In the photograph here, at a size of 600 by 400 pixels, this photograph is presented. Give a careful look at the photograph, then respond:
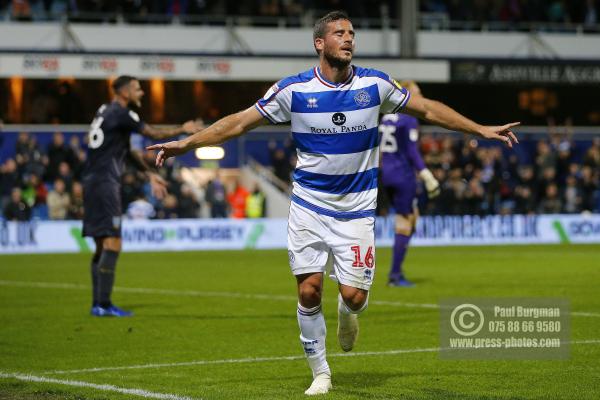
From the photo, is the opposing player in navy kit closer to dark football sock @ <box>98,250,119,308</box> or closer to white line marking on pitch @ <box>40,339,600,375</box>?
dark football sock @ <box>98,250,119,308</box>

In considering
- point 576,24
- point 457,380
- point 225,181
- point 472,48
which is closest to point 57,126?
point 225,181

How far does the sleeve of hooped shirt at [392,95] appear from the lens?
7805 mm

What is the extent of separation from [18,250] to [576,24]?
18.8 metres

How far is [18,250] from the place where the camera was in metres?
26.8

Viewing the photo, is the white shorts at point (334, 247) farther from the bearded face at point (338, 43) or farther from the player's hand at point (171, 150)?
the bearded face at point (338, 43)

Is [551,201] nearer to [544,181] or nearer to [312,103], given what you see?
[544,181]

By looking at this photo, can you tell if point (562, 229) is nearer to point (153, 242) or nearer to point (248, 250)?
point (248, 250)

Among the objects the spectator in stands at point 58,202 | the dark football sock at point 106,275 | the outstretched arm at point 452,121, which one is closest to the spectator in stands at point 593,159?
the spectator in stands at point 58,202

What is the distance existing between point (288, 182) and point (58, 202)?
689 cm

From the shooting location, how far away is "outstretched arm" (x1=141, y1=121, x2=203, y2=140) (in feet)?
34.0

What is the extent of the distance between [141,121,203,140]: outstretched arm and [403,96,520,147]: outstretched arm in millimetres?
2859

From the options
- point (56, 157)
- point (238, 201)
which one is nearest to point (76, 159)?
point (56, 157)

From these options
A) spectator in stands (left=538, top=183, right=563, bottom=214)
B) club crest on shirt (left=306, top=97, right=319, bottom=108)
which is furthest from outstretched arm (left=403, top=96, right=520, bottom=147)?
spectator in stands (left=538, top=183, right=563, bottom=214)

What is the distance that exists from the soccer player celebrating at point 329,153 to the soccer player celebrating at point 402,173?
25.7 feet
